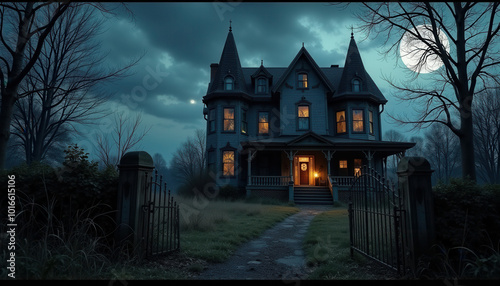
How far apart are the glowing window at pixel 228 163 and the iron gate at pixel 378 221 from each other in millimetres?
15892

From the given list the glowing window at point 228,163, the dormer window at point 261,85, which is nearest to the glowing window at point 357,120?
the dormer window at point 261,85

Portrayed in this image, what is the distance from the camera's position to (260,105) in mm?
23672

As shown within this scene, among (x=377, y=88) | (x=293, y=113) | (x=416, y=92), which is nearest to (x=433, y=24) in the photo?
(x=416, y=92)

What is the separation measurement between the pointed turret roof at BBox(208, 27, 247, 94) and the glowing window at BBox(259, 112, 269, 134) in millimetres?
2438

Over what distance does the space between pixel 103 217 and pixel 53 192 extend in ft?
3.30

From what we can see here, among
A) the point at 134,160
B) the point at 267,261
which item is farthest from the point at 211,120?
the point at 267,261

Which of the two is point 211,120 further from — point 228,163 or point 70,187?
point 70,187

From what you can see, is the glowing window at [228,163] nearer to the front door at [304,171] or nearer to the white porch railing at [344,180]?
the front door at [304,171]

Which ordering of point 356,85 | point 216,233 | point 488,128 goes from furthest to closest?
point 488,128 < point 356,85 < point 216,233

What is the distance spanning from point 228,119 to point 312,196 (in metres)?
8.60

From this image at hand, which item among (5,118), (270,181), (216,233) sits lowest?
(216,233)

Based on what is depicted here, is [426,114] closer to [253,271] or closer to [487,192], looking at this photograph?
[487,192]

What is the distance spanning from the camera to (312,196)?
1914cm

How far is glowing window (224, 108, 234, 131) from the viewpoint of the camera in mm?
22438
